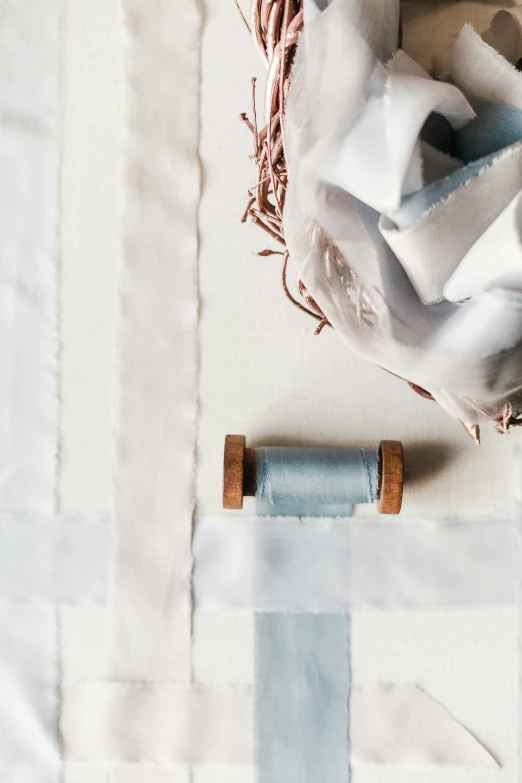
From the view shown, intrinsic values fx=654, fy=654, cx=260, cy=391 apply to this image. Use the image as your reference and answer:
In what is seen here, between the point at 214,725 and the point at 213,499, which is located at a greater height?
the point at 213,499

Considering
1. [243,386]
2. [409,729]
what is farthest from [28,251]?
[409,729]

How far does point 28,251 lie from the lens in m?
0.74

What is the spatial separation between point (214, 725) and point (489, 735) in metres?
0.31

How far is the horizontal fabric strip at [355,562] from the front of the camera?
73cm

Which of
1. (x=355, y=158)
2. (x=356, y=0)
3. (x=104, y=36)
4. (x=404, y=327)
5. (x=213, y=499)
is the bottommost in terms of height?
(x=213, y=499)

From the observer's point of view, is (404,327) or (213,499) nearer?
(404,327)

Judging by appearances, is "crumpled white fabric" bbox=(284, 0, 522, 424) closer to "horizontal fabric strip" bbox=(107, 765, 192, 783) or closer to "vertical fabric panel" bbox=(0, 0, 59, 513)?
"vertical fabric panel" bbox=(0, 0, 59, 513)

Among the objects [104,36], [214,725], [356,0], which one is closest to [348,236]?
[356,0]

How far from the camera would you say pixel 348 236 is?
1.49 ft

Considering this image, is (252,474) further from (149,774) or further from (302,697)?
(149,774)

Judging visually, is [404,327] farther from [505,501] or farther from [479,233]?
[505,501]

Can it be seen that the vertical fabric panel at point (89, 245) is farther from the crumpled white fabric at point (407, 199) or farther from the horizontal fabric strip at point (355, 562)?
the crumpled white fabric at point (407, 199)

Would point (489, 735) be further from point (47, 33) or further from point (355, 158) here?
point (47, 33)

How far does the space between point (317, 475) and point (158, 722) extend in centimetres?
36
